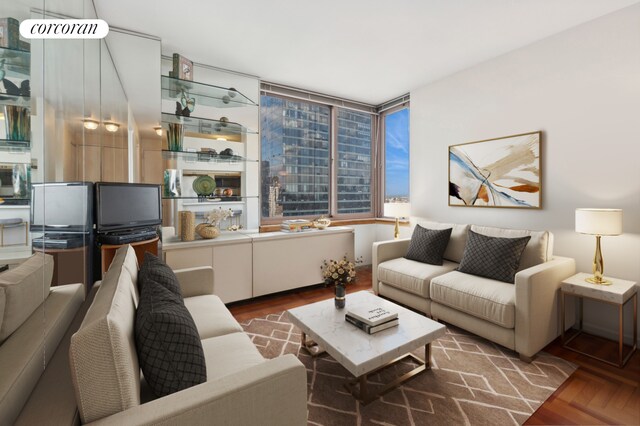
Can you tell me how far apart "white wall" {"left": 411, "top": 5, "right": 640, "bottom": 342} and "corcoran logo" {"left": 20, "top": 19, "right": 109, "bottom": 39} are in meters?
3.45

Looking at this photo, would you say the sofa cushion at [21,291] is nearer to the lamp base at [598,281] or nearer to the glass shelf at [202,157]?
the glass shelf at [202,157]

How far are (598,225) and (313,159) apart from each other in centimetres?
320

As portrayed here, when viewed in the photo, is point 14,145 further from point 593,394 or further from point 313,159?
point 313,159

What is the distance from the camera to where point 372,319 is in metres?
1.87

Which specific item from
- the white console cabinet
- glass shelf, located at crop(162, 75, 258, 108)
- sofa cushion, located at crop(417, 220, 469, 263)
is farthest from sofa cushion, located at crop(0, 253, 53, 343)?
sofa cushion, located at crop(417, 220, 469, 263)

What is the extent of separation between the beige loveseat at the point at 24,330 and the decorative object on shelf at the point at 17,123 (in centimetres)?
37

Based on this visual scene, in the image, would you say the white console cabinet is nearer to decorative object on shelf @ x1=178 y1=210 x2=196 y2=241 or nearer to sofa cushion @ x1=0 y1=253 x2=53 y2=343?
decorative object on shelf @ x1=178 y1=210 x2=196 y2=241

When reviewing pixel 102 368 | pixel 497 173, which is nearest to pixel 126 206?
pixel 102 368

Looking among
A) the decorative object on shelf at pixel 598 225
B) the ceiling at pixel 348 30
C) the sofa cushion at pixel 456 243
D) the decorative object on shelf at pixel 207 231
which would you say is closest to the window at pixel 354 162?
the ceiling at pixel 348 30

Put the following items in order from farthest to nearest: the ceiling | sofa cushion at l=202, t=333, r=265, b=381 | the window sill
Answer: the window sill < the ceiling < sofa cushion at l=202, t=333, r=265, b=381

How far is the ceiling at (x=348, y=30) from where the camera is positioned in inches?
91.3

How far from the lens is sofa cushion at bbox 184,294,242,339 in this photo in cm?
170

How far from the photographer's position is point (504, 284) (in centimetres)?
246

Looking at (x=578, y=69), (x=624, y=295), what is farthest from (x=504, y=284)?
(x=578, y=69)
